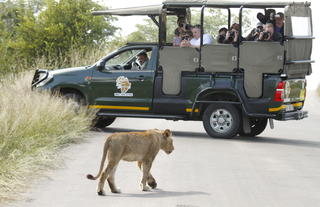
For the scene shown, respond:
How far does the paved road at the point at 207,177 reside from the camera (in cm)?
958

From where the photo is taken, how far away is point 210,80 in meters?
17.0

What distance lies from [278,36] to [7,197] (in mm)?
8757

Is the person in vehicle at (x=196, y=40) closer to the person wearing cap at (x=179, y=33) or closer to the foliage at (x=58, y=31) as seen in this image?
the person wearing cap at (x=179, y=33)

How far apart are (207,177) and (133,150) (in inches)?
71.4

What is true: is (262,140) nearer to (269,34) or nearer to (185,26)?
(269,34)

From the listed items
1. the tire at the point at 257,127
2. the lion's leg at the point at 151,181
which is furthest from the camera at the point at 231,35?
the lion's leg at the point at 151,181

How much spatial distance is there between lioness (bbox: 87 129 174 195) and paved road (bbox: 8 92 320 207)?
7.5 inches

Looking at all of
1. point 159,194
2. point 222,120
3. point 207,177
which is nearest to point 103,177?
point 159,194

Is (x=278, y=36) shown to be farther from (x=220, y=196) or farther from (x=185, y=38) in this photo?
(x=220, y=196)

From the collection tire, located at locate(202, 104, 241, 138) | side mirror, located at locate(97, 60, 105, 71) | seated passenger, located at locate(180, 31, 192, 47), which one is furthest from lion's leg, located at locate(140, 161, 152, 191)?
side mirror, located at locate(97, 60, 105, 71)

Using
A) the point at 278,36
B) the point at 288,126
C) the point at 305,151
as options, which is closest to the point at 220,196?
the point at 305,151

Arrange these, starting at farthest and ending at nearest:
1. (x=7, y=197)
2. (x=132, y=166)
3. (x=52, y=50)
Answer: (x=52, y=50) → (x=132, y=166) → (x=7, y=197)

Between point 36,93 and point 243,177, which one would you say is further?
point 36,93

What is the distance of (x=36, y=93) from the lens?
17.4 metres
